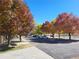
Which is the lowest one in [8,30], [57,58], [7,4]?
[57,58]

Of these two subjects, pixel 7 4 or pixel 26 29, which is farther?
pixel 26 29

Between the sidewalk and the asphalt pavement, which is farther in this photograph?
the asphalt pavement

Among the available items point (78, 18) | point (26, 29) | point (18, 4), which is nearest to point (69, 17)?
point (78, 18)

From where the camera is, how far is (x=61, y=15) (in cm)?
5650

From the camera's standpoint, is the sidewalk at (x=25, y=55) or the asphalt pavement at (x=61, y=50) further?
the asphalt pavement at (x=61, y=50)

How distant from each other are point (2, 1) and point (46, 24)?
65400 mm

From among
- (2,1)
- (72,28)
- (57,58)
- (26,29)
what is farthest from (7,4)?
(72,28)

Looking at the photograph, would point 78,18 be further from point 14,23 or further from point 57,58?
point 57,58

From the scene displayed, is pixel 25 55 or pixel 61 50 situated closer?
pixel 25 55

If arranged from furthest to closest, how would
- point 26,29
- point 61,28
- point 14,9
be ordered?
point 61,28 → point 26,29 → point 14,9

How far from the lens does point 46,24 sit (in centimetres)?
8319

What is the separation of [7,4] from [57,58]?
22.4 feet

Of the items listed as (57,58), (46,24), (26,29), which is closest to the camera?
(57,58)

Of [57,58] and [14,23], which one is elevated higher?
[14,23]
